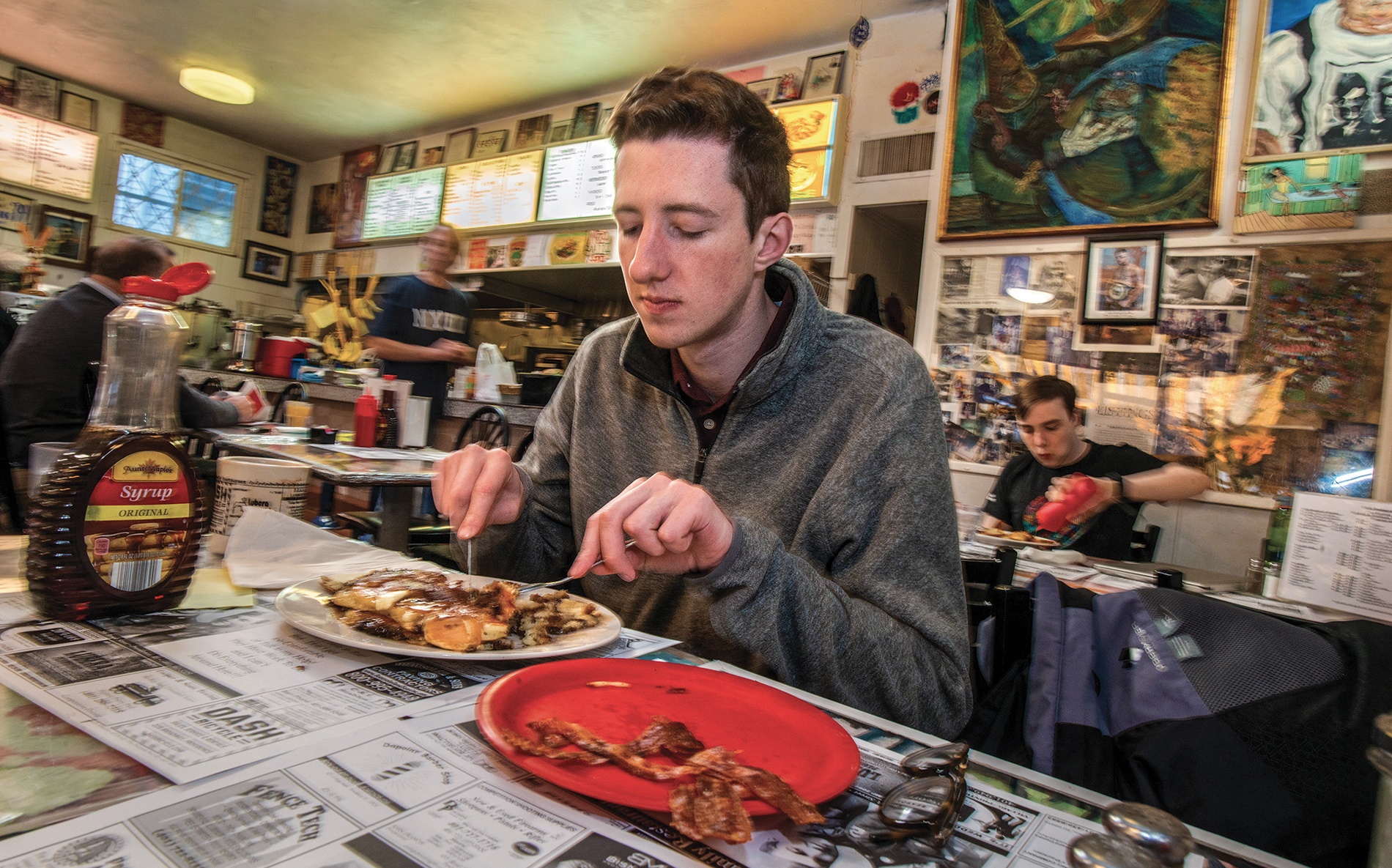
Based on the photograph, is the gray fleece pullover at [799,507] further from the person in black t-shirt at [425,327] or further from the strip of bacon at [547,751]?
the person in black t-shirt at [425,327]

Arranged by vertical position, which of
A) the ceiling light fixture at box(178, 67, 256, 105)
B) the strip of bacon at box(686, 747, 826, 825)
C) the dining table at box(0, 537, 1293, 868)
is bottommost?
the dining table at box(0, 537, 1293, 868)

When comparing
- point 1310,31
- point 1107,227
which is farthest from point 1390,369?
point 1310,31

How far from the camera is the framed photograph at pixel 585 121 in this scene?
19.4ft

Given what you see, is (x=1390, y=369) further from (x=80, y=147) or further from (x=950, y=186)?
(x=80, y=147)

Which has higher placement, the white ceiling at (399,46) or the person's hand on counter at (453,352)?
the white ceiling at (399,46)

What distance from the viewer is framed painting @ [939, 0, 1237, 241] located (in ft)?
10.7

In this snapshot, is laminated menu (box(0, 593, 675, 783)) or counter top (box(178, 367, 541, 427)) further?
counter top (box(178, 367, 541, 427))

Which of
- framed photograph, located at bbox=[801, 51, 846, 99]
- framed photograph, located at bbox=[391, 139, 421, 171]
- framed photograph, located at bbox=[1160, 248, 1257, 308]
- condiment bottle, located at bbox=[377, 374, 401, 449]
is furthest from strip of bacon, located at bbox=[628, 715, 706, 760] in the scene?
framed photograph, located at bbox=[391, 139, 421, 171]

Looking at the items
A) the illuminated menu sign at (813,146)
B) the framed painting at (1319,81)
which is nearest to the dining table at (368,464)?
the illuminated menu sign at (813,146)

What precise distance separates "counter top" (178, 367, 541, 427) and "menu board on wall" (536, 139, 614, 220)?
199 cm

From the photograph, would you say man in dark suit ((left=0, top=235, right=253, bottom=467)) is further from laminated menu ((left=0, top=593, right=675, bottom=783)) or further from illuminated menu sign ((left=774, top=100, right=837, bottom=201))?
illuminated menu sign ((left=774, top=100, right=837, bottom=201))

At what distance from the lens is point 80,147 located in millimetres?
7008

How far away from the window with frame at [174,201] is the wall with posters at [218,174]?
0.24 ft

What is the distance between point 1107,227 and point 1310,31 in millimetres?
1020
